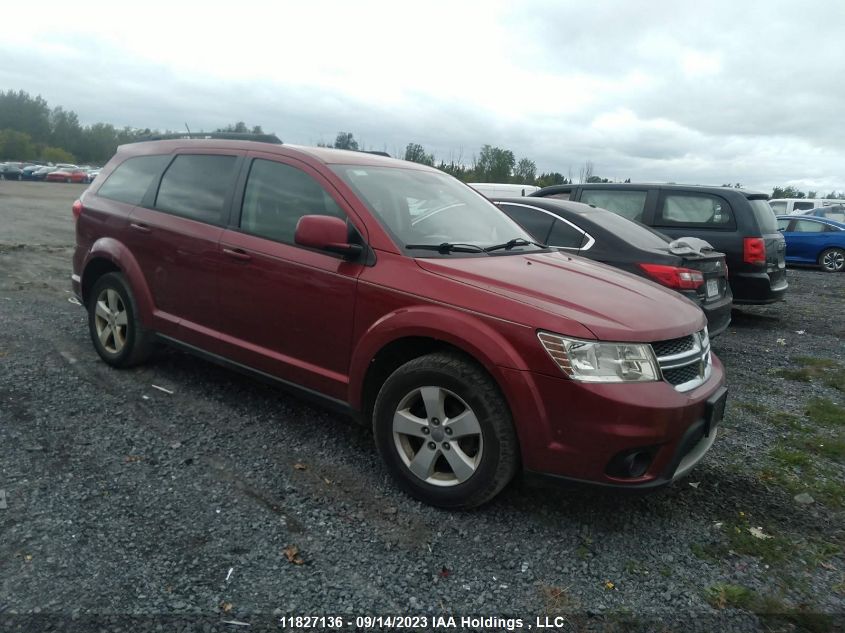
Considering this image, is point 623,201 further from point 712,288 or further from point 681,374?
point 681,374

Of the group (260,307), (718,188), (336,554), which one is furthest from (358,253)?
(718,188)

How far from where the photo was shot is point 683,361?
3264 mm

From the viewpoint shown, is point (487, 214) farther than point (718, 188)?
No

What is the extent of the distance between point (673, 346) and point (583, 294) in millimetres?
499

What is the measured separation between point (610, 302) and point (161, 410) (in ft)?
9.87

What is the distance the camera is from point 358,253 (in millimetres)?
3645

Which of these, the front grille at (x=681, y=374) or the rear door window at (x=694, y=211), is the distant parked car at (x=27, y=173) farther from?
the front grille at (x=681, y=374)

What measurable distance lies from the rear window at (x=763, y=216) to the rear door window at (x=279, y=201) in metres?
6.01

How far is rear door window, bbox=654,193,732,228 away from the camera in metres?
7.97

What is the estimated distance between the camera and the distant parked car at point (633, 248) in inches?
230

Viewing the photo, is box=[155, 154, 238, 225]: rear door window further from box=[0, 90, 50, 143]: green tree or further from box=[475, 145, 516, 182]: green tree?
box=[0, 90, 50, 143]: green tree

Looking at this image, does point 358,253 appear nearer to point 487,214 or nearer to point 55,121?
point 487,214

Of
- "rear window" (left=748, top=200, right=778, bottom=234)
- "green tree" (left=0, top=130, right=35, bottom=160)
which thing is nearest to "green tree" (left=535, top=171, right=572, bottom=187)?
"rear window" (left=748, top=200, right=778, bottom=234)

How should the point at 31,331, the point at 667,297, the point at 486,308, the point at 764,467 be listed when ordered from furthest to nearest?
the point at 31,331, the point at 764,467, the point at 667,297, the point at 486,308
